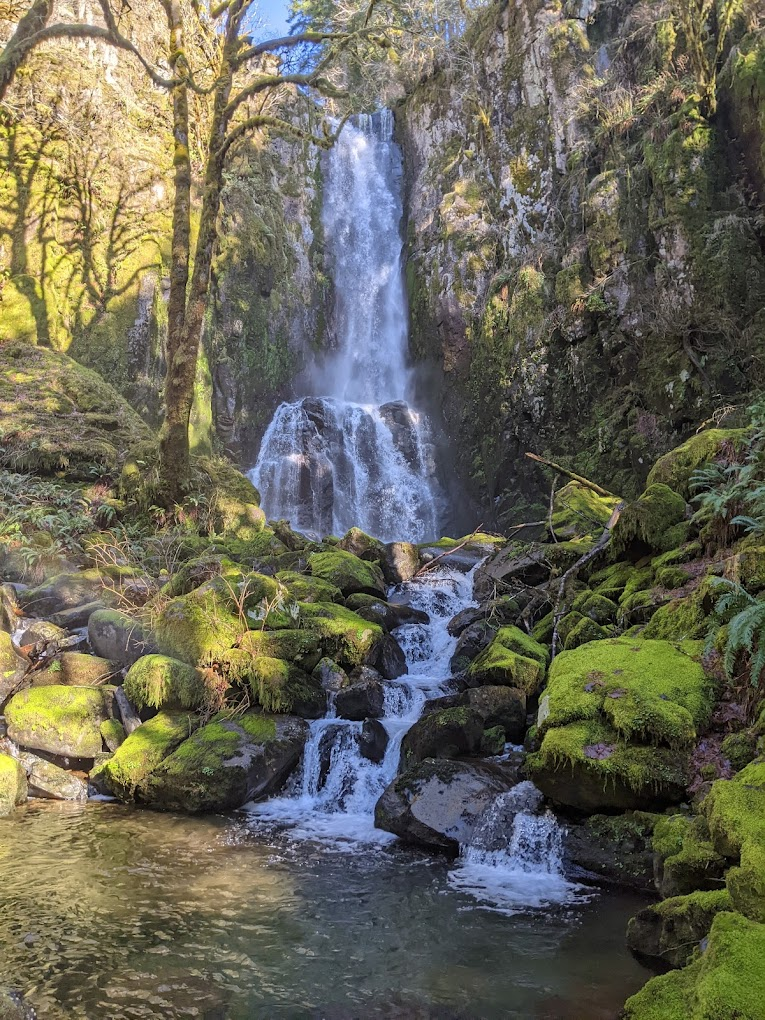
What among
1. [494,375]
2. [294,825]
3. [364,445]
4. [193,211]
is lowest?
[294,825]

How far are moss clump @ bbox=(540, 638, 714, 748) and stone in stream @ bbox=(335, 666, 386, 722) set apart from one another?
2.67 metres

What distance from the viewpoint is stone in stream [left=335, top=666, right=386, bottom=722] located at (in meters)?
8.09

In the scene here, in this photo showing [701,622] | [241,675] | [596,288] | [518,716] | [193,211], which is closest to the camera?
[701,622]

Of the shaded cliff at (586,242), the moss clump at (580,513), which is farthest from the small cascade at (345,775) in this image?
the shaded cliff at (586,242)

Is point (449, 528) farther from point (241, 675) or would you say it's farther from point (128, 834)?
point (128, 834)

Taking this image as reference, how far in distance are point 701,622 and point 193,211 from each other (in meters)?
18.5

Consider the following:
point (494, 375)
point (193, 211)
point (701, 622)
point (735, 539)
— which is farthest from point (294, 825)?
point (193, 211)

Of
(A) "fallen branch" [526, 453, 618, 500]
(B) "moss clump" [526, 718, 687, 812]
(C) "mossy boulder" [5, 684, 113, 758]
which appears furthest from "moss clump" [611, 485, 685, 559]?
(C) "mossy boulder" [5, 684, 113, 758]

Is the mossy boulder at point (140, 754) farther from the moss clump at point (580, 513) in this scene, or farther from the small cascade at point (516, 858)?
the moss clump at point (580, 513)

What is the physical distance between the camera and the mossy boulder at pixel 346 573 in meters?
11.1

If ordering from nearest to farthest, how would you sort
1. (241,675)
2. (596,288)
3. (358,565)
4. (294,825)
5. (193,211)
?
(294,825) < (241,675) < (358,565) < (596,288) < (193,211)

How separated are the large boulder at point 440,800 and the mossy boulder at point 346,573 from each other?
4.75 meters

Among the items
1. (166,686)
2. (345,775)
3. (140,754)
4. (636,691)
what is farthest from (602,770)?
(166,686)

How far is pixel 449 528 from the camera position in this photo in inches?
810
